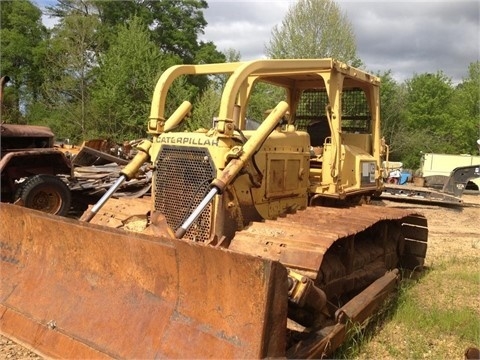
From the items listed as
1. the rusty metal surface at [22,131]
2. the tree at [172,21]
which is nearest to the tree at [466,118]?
the tree at [172,21]

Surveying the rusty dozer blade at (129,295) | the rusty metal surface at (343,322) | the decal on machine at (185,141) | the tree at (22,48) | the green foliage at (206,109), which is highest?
the tree at (22,48)

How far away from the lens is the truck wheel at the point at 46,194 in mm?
8367

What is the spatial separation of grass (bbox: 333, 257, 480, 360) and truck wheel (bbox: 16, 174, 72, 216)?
19.0ft

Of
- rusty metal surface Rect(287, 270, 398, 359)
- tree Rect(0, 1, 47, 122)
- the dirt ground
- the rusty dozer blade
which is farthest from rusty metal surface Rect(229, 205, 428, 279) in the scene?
tree Rect(0, 1, 47, 122)

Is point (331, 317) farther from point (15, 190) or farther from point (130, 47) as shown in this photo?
point (130, 47)

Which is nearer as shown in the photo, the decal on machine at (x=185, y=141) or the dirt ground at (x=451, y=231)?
the decal on machine at (x=185, y=141)

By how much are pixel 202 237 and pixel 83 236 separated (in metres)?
1.04

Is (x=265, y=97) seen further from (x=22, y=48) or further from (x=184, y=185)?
(x=184, y=185)

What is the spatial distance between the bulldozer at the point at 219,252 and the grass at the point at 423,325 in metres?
0.24

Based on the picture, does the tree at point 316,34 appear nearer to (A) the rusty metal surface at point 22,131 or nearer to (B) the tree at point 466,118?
(B) the tree at point 466,118

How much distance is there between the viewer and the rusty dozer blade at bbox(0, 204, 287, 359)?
3109 millimetres

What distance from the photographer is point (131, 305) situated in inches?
144

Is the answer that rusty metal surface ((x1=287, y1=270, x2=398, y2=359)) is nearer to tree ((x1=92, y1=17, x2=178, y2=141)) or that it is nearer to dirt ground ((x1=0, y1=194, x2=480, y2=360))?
dirt ground ((x1=0, y1=194, x2=480, y2=360))

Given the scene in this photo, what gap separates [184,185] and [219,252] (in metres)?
1.55
